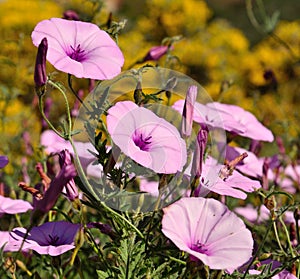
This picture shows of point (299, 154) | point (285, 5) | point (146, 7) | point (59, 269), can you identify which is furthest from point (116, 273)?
point (285, 5)

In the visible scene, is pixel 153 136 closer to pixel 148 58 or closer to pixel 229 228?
pixel 229 228

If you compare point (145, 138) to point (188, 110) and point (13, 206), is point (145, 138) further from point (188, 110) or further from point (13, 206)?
point (13, 206)

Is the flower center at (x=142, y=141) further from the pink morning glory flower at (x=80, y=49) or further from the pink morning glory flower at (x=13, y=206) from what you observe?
the pink morning glory flower at (x=13, y=206)

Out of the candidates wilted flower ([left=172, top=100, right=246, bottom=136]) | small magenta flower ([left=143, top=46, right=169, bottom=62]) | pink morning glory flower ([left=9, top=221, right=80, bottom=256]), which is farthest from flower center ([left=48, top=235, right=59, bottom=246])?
small magenta flower ([left=143, top=46, right=169, bottom=62])

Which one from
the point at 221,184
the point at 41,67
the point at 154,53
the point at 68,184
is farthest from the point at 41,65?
the point at 154,53

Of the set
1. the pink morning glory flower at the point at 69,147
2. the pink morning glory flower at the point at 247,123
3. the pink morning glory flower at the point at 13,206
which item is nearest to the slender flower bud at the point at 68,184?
the pink morning glory flower at the point at 69,147

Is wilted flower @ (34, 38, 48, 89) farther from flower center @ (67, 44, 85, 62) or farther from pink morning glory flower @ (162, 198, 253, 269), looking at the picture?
pink morning glory flower @ (162, 198, 253, 269)

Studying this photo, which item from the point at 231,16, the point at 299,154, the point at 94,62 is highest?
the point at 94,62
